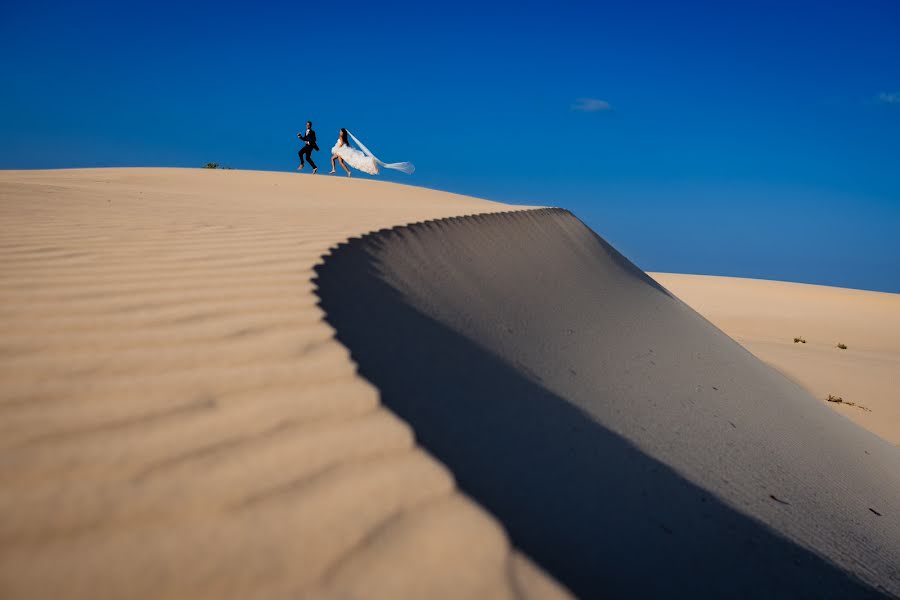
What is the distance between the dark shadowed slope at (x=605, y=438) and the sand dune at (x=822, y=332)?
368cm

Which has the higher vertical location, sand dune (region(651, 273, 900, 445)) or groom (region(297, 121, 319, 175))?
groom (region(297, 121, 319, 175))

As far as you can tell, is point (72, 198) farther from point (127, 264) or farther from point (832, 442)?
Result: point (832, 442)

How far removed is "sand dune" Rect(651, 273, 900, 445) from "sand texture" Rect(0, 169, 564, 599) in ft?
25.1

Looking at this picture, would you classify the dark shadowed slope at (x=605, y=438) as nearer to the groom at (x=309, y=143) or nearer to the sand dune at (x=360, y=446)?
the sand dune at (x=360, y=446)

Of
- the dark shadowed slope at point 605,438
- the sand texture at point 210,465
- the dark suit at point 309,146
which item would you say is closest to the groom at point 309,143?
the dark suit at point 309,146

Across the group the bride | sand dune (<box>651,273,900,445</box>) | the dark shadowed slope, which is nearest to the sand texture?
the dark shadowed slope

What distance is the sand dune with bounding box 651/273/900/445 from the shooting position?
863 centimetres

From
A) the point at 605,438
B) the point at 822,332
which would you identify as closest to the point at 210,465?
the point at 605,438

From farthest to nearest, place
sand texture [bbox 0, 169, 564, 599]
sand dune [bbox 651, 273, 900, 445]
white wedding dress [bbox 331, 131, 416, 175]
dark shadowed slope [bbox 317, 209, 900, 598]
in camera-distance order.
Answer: white wedding dress [bbox 331, 131, 416, 175]
sand dune [bbox 651, 273, 900, 445]
dark shadowed slope [bbox 317, 209, 900, 598]
sand texture [bbox 0, 169, 564, 599]

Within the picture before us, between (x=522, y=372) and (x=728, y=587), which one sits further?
(x=522, y=372)

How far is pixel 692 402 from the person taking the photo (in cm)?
400

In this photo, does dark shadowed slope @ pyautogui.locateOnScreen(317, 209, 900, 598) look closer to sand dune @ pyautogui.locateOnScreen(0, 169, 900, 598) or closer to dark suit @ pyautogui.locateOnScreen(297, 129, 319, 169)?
sand dune @ pyautogui.locateOnScreen(0, 169, 900, 598)

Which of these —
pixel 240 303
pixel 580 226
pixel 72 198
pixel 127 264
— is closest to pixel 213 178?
pixel 72 198

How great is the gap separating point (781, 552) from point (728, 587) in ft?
1.62
